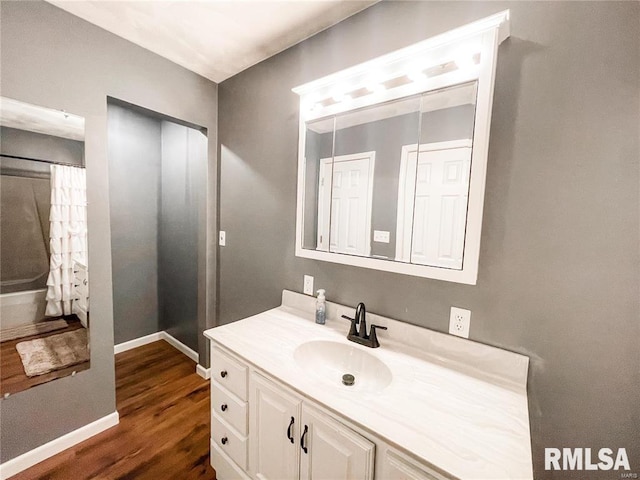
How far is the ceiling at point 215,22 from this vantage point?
1.27 m

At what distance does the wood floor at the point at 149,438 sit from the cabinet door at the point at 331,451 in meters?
0.88

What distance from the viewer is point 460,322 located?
3.52 feet

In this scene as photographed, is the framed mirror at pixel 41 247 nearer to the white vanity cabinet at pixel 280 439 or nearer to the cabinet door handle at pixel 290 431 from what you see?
the white vanity cabinet at pixel 280 439

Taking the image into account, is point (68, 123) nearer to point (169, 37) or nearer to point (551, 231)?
point (169, 37)

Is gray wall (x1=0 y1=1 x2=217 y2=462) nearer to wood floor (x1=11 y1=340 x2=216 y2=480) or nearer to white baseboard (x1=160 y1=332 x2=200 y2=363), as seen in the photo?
wood floor (x1=11 y1=340 x2=216 y2=480)

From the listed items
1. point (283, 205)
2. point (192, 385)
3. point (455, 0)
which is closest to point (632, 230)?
point (455, 0)

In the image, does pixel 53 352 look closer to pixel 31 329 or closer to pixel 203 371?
pixel 31 329

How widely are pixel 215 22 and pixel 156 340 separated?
2.98 meters

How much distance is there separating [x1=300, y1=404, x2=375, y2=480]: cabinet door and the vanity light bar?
1.34 meters

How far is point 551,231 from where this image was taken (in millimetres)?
894

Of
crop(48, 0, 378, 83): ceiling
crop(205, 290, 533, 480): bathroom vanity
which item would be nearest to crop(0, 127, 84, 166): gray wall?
crop(48, 0, 378, 83): ceiling

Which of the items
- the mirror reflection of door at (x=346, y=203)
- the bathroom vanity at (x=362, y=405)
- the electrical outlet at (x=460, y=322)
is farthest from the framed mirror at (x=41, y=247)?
the electrical outlet at (x=460, y=322)

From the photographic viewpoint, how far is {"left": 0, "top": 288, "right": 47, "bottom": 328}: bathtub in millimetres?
1301

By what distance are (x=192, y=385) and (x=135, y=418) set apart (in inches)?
16.4
